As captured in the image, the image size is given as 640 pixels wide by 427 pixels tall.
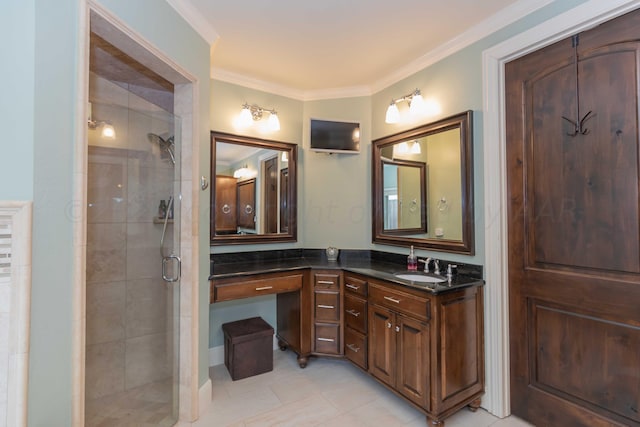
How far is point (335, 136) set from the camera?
2814 mm

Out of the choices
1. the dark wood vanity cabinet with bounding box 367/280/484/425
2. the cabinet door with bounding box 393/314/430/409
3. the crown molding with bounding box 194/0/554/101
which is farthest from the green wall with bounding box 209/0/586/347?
the cabinet door with bounding box 393/314/430/409

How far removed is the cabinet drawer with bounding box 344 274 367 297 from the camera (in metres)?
2.28

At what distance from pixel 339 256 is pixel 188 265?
1.53 metres

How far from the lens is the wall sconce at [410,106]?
2385mm

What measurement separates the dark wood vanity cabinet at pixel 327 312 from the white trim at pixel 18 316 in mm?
1791

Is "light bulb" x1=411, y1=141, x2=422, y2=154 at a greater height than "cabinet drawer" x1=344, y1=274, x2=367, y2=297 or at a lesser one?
greater

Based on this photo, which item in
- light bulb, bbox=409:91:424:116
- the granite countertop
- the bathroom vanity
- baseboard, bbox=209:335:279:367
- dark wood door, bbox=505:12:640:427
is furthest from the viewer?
baseboard, bbox=209:335:279:367

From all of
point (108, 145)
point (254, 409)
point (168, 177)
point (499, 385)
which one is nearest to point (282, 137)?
point (168, 177)

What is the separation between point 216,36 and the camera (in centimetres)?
208

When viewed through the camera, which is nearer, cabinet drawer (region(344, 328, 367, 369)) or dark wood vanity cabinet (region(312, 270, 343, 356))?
cabinet drawer (region(344, 328, 367, 369))

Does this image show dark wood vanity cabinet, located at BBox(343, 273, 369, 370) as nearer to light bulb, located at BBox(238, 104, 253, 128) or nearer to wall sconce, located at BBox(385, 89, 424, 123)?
wall sconce, located at BBox(385, 89, 424, 123)

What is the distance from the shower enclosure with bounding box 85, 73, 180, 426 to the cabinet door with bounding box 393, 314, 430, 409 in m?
1.48

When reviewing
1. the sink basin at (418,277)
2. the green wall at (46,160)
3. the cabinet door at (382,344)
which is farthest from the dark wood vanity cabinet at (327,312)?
the green wall at (46,160)

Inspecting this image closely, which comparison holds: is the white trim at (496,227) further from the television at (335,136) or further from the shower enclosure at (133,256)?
the shower enclosure at (133,256)
